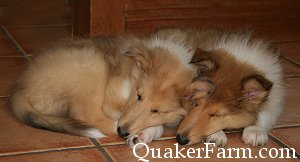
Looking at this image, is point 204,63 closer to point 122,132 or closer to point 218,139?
point 218,139

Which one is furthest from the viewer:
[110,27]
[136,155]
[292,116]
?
[110,27]

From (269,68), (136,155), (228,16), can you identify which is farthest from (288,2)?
(136,155)

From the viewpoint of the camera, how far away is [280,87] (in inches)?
119

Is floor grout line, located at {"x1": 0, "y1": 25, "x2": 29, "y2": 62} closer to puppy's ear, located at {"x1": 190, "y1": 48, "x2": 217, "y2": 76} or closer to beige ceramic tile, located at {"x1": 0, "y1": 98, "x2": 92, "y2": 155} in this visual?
beige ceramic tile, located at {"x1": 0, "y1": 98, "x2": 92, "y2": 155}

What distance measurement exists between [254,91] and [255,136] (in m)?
0.31

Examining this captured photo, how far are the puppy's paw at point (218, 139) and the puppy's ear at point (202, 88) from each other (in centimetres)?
27

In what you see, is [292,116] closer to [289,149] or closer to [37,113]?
[289,149]

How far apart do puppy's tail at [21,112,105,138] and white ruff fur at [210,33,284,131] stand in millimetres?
826

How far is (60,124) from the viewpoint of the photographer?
9.06ft

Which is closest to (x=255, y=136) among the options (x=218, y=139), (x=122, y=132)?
(x=218, y=139)

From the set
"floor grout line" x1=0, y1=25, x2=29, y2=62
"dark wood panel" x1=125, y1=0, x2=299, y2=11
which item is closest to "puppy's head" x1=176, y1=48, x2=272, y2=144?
"dark wood panel" x1=125, y1=0, x2=299, y2=11

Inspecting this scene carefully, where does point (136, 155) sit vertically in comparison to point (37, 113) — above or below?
below

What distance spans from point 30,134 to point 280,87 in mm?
1400

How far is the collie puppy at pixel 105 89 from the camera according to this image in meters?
2.76
